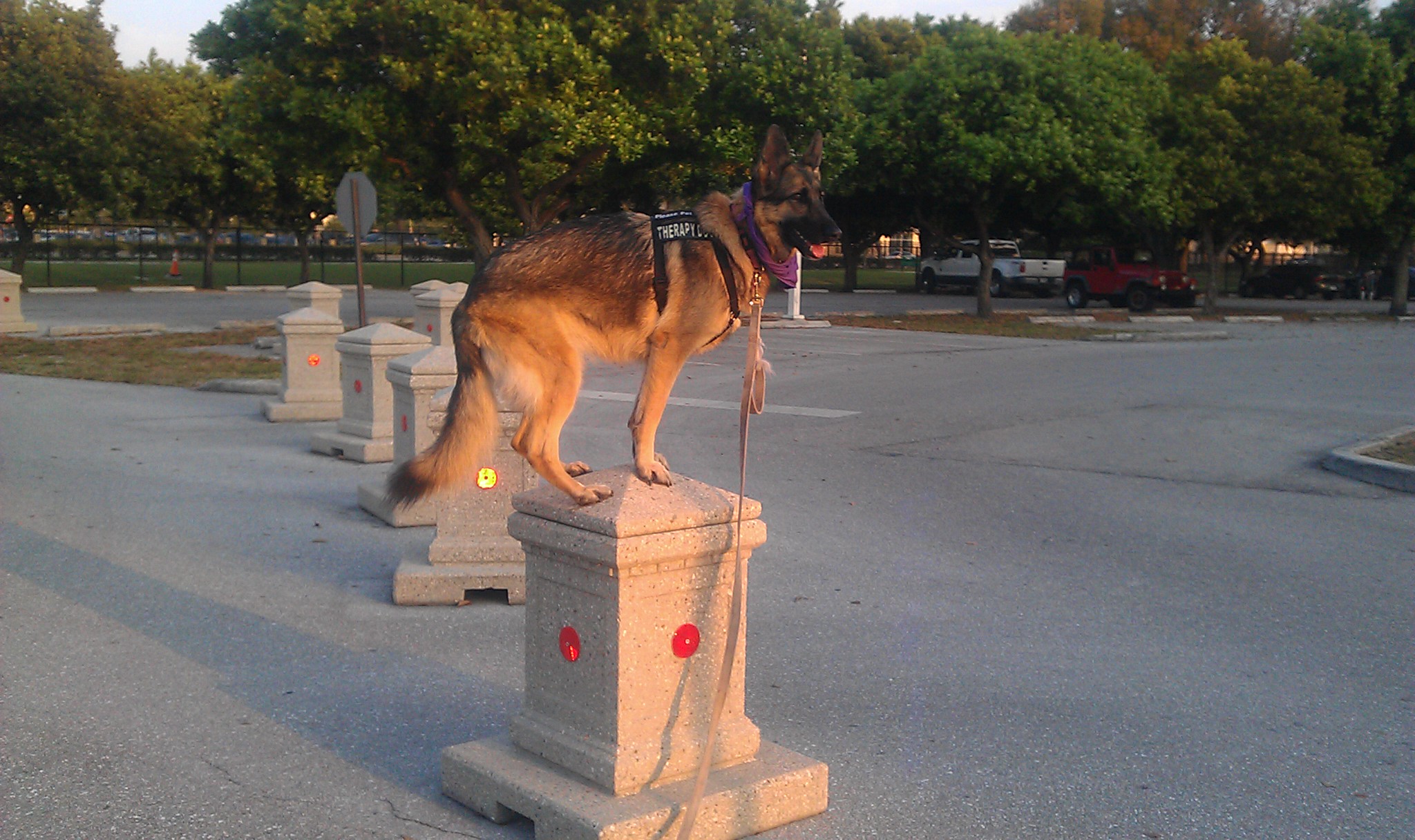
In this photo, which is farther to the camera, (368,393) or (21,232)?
(21,232)

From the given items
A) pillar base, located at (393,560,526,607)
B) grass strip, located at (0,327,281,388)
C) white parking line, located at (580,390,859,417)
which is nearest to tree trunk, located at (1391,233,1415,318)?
white parking line, located at (580,390,859,417)

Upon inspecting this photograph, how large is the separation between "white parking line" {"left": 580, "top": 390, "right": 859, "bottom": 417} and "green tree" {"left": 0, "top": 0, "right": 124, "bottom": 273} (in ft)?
95.2

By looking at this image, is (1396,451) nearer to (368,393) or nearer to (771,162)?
(771,162)

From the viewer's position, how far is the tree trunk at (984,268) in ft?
101

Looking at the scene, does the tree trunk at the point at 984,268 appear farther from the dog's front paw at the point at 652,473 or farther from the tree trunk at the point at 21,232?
the tree trunk at the point at 21,232

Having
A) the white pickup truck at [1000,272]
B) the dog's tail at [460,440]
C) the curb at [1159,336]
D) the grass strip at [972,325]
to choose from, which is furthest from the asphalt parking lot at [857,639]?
the white pickup truck at [1000,272]

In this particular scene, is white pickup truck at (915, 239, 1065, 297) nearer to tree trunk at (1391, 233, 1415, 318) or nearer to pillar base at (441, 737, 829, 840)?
tree trunk at (1391, 233, 1415, 318)

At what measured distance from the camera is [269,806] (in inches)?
165

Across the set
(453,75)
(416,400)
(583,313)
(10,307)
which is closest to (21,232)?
(10,307)

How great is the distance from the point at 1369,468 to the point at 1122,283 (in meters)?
28.4

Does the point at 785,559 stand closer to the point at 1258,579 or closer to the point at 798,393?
the point at 1258,579

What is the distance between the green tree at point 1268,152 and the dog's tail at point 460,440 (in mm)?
33271

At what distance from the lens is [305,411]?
13.3 m

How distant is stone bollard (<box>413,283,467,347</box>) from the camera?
1413 cm
